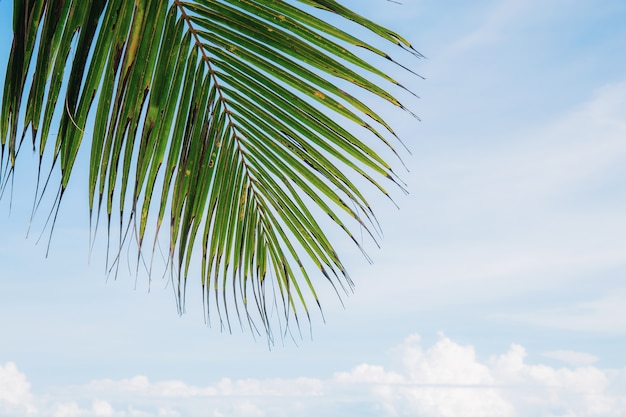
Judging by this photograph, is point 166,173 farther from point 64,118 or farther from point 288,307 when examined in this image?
point 288,307

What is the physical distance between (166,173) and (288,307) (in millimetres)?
707

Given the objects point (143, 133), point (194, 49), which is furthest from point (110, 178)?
point (194, 49)

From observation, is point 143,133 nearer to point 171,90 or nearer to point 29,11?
point 171,90

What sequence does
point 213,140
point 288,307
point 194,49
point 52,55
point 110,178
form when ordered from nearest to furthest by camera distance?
1. point 52,55
2. point 110,178
3. point 194,49
4. point 213,140
5. point 288,307

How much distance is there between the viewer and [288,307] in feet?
6.98

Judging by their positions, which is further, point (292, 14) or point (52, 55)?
point (292, 14)

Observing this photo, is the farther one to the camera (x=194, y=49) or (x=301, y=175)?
(x=301, y=175)

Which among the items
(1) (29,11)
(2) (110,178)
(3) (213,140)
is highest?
(1) (29,11)

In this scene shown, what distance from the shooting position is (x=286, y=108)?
1610 millimetres

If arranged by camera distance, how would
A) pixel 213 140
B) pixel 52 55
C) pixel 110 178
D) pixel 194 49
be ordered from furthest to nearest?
pixel 213 140, pixel 194 49, pixel 110 178, pixel 52 55

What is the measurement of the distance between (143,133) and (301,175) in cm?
45

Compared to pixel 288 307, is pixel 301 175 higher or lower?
higher

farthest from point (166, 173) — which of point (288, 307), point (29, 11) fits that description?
point (288, 307)

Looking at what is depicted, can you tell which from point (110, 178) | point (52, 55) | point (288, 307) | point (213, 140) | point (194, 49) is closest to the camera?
point (52, 55)
